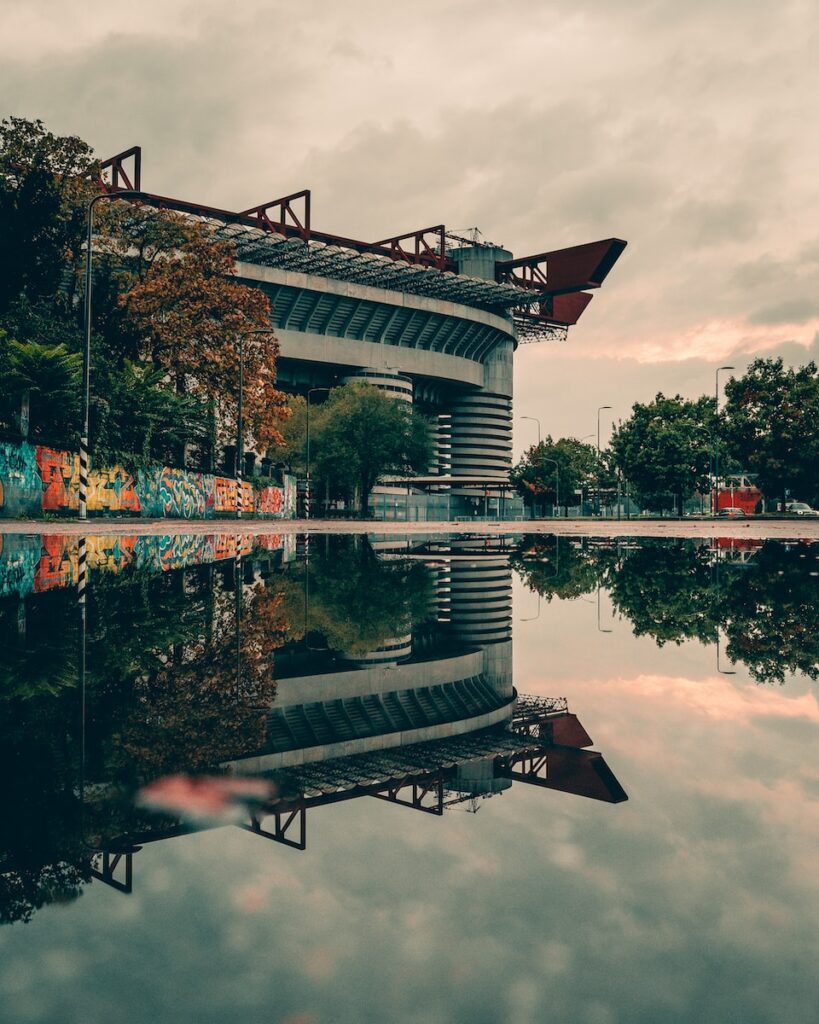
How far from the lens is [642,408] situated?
97188 mm

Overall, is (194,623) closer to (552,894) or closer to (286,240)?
(552,894)

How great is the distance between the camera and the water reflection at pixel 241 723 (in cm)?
275

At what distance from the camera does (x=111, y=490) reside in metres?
38.3

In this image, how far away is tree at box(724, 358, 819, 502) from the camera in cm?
7556

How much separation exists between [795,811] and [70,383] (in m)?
33.4

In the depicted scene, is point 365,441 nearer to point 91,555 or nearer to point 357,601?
point 91,555

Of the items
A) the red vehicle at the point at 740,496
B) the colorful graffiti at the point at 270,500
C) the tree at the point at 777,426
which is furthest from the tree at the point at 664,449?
the colorful graffiti at the point at 270,500

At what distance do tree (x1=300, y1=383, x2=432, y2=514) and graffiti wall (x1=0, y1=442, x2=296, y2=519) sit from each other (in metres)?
17.7

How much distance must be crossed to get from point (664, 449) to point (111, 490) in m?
65.2

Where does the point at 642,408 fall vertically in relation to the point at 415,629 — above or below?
above

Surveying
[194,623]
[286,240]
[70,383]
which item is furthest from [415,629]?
[286,240]

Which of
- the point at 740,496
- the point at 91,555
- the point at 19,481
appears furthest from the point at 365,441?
the point at 740,496

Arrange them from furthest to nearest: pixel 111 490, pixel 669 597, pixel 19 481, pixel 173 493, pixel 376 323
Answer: pixel 376 323 → pixel 173 493 → pixel 111 490 → pixel 19 481 → pixel 669 597

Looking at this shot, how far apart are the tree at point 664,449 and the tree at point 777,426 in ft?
41.1
